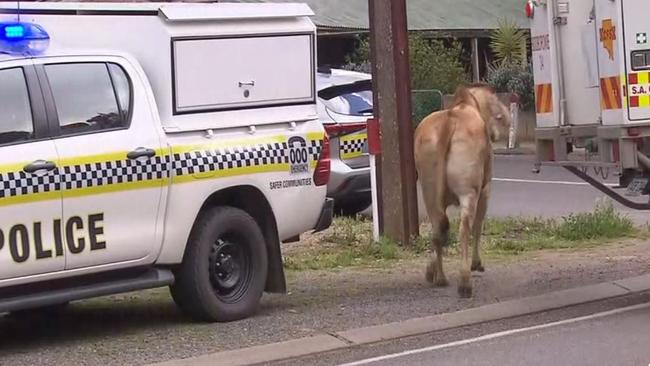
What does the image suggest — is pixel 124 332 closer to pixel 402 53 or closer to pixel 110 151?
pixel 110 151

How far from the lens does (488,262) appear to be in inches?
449

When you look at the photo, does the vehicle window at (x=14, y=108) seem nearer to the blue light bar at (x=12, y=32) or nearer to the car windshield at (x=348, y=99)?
the blue light bar at (x=12, y=32)

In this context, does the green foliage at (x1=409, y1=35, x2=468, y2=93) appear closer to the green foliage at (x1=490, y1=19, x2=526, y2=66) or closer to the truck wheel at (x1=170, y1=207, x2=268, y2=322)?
the green foliage at (x1=490, y1=19, x2=526, y2=66)

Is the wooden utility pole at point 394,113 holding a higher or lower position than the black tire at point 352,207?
higher

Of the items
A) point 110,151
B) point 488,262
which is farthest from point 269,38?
point 488,262

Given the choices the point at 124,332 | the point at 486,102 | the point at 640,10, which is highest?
the point at 640,10

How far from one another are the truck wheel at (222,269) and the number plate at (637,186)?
2.85 m

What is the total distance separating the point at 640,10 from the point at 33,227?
4.65 m

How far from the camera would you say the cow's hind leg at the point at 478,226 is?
999cm

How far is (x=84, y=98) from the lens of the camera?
26.8 feet

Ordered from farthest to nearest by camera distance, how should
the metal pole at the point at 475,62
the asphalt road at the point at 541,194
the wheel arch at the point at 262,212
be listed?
1. the metal pole at the point at 475,62
2. the asphalt road at the point at 541,194
3. the wheel arch at the point at 262,212

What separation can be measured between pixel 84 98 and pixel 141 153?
1.70 feet

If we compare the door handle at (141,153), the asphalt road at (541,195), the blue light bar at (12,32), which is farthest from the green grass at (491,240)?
the blue light bar at (12,32)

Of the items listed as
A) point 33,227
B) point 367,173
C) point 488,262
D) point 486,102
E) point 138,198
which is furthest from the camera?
point 367,173
